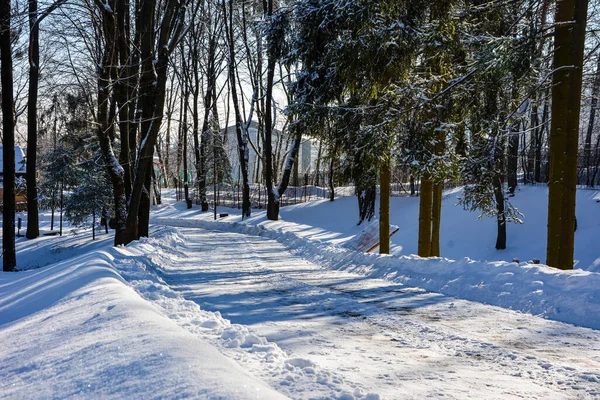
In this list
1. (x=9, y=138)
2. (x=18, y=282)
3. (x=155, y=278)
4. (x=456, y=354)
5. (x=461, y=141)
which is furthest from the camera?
(x=9, y=138)

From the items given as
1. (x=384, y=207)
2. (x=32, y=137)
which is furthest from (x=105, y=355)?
(x=32, y=137)

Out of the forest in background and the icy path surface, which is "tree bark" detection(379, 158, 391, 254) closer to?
the forest in background

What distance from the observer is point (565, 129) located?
9312 millimetres

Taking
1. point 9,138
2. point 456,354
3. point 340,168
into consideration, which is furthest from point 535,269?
point 9,138

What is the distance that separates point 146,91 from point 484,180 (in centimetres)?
1152

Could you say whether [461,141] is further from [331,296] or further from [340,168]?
[331,296]

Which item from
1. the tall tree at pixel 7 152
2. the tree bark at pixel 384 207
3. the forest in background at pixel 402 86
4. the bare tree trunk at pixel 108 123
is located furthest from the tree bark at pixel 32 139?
the tree bark at pixel 384 207

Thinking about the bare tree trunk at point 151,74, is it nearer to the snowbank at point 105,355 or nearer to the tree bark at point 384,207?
the tree bark at point 384,207

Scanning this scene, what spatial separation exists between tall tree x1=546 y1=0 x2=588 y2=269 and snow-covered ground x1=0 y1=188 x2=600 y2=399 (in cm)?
167

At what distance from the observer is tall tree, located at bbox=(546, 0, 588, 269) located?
927 centimetres

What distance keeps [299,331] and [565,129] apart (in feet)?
23.1

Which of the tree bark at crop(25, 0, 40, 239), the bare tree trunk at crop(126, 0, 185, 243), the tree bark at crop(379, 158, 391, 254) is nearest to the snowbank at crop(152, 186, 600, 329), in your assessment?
the tree bark at crop(379, 158, 391, 254)

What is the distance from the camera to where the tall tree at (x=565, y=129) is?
9.27 m

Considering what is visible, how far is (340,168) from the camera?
15.1 m
